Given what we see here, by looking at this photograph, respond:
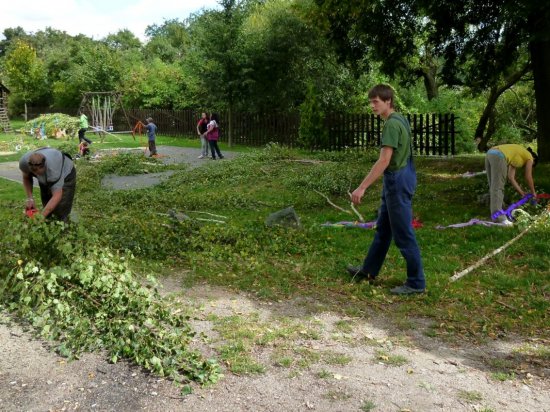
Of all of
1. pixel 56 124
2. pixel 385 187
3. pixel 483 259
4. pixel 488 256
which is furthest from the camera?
pixel 56 124

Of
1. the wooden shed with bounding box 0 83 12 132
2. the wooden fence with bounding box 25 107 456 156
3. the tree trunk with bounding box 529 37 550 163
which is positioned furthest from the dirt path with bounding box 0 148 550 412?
the wooden shed with bounding box 0 83 12 132

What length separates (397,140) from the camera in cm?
532

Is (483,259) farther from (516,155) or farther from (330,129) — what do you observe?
(330,129)

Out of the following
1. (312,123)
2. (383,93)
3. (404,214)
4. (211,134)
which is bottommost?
(404,214)

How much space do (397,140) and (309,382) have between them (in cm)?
250

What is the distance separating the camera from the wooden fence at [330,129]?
19.4 metres

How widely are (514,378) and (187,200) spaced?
305 inches

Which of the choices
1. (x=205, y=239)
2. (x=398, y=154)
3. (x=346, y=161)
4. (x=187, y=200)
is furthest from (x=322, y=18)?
(x=398, y=154)

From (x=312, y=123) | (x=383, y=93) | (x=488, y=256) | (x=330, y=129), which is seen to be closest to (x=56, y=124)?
(x=312, y=123)

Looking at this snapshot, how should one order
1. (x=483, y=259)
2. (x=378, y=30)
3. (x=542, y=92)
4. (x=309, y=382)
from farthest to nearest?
(x=378, y=30)
(x=542, y=92)
(x=483, y=259)
(x=309, y=382)

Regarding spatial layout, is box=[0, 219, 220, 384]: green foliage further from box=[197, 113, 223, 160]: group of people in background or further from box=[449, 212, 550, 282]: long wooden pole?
box=[197, 113, 223, 160]: group of people in background

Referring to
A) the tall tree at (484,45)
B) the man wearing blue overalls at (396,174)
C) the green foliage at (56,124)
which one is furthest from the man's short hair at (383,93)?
the green foliage at (56,124)

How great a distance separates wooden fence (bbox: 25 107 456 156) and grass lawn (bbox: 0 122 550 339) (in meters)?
6.52

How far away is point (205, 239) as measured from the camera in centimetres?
775
